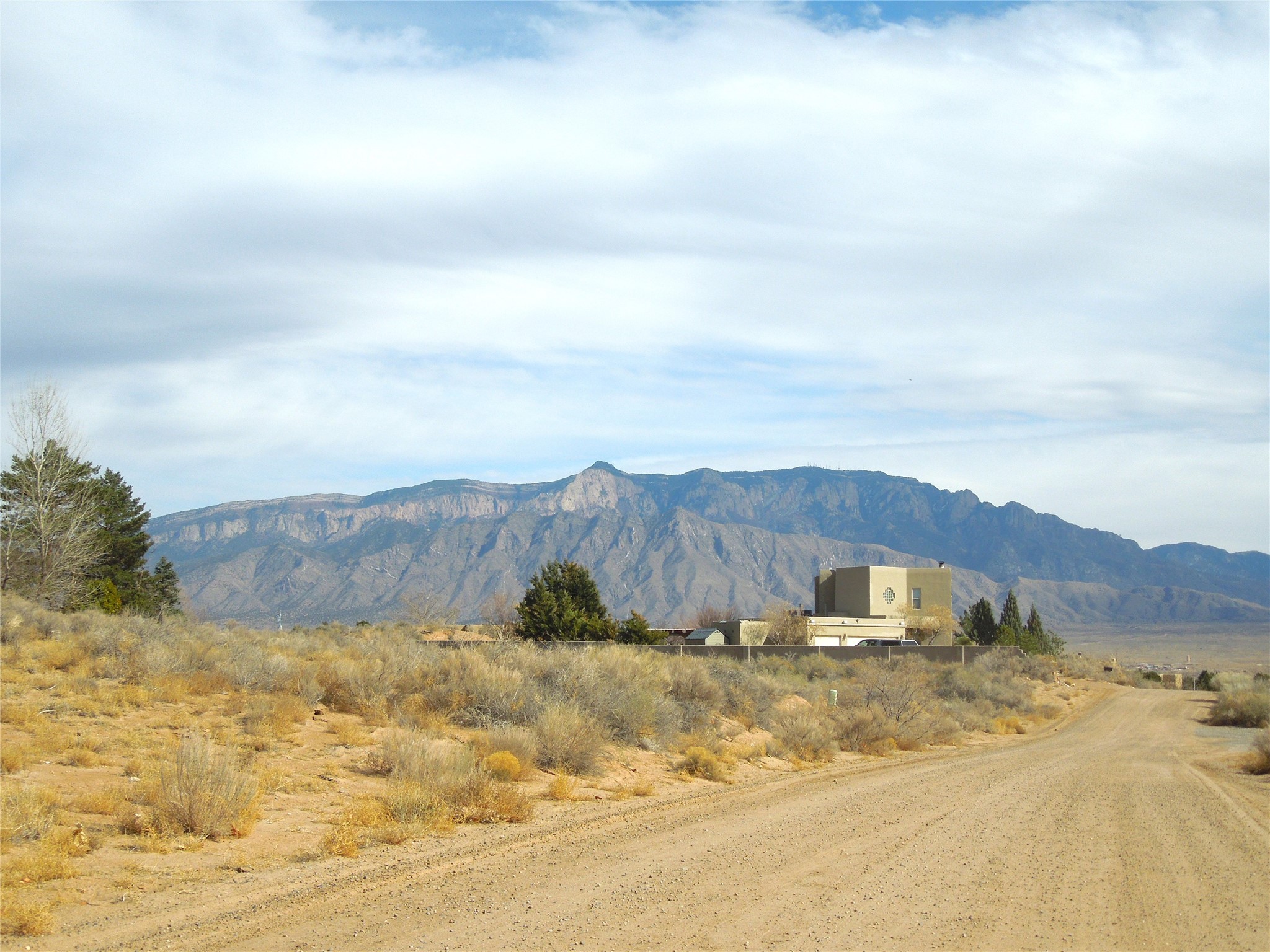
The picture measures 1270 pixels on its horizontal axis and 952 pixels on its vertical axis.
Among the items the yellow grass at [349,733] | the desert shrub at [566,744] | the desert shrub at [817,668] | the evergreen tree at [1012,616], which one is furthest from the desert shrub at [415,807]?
the evergreen tree at [1012,616]

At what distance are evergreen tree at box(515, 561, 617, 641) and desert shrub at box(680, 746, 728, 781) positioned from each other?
26.7m

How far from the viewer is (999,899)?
9.70m

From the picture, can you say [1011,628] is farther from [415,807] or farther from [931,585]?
[415,807]

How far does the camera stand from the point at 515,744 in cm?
1581

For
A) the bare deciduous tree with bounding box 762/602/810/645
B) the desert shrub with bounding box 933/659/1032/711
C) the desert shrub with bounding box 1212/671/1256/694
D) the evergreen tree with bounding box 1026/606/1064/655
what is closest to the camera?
the desert shrub with bounding box 933/659/1032/711

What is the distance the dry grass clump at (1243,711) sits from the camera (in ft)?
128

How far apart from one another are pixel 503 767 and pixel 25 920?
7.70 m

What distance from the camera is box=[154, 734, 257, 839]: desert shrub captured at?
10.8 m

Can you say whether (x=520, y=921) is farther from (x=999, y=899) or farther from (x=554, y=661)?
(x=554, y=661)

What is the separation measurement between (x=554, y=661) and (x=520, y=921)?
13361 millimetres

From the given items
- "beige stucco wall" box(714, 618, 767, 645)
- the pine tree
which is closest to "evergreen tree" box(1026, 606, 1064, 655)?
"beige stucco wall" box(714, 618, 767, 645)

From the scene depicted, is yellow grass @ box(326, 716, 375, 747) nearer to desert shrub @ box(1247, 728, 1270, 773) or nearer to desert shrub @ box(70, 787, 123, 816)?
desert shrub @ box(70, 787, 123, 816)

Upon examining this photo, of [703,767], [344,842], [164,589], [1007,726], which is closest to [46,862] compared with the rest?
[344,842]

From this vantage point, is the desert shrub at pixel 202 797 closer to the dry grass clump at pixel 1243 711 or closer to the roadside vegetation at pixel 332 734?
the roadside vegetation at pixel 332 734
